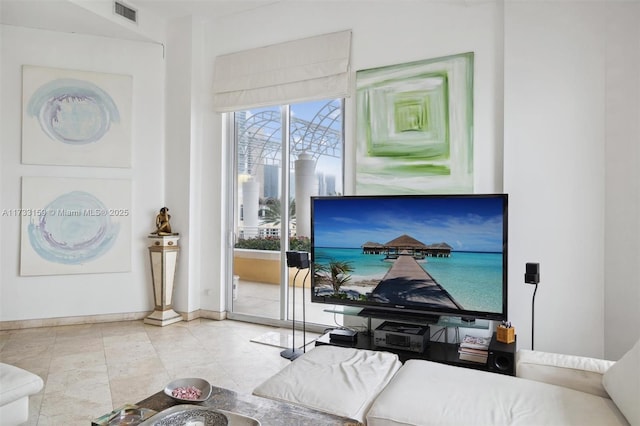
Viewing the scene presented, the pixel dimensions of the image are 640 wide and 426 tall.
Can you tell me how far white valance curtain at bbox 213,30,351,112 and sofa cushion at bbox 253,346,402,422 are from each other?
2302mm

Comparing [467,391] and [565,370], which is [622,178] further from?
[467,391]

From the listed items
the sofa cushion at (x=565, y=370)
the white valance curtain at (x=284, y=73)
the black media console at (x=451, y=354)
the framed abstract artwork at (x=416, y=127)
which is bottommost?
the black media console at (x=451, y=354)

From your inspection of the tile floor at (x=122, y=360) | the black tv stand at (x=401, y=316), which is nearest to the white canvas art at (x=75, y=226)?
the tile floor at (x=122, y=360)

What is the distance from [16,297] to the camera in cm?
394

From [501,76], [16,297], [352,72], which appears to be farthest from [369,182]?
[16,297]

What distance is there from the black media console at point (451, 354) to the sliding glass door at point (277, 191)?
0.94 m

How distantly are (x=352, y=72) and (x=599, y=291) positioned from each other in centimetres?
252

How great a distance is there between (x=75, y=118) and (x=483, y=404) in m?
4.45

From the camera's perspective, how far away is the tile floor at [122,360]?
247 cm

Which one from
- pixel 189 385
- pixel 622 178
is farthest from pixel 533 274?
pixel 189 385

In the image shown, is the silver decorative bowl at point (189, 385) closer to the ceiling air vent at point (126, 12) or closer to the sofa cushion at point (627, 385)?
the sofa cushion at point (627, 385)

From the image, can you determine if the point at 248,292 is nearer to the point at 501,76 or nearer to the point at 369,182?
the point at 369,182

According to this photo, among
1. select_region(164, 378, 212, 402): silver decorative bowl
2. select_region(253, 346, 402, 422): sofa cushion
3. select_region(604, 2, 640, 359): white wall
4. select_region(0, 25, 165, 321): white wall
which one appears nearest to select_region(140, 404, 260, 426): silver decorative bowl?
select_region(164, 378, 212, 402): silver decorative bowl

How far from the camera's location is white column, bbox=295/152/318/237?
12.9 feet
